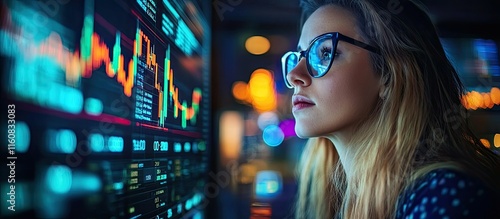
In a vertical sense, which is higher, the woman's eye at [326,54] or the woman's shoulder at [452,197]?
the woman's eye at [326,54]

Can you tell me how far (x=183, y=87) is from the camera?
105 centimetres

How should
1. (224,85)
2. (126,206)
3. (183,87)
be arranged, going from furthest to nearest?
(224,85)
(183,87)
(126,206)

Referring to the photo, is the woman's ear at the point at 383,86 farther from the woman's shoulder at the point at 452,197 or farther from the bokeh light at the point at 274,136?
the bokeh light at the point at 274,136

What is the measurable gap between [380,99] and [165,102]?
51cm

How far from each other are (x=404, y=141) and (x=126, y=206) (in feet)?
1.90

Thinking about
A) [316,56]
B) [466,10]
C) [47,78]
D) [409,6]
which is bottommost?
[47,78]

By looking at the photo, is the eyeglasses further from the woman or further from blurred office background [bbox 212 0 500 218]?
blurred office background [bbox 212 0 500 218]

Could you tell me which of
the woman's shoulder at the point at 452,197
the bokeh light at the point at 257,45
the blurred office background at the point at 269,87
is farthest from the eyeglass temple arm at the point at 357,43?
the bokeh light at the point at 257,45

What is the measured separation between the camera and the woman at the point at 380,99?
0.93m

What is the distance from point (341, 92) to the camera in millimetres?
1032

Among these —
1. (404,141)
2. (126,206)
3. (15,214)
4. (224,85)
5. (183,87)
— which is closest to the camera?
(15,214)

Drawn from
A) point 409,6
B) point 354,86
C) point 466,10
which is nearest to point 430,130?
point 354,86

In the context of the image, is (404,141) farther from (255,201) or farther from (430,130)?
(255,201)

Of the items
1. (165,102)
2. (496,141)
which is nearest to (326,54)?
(165,102)
